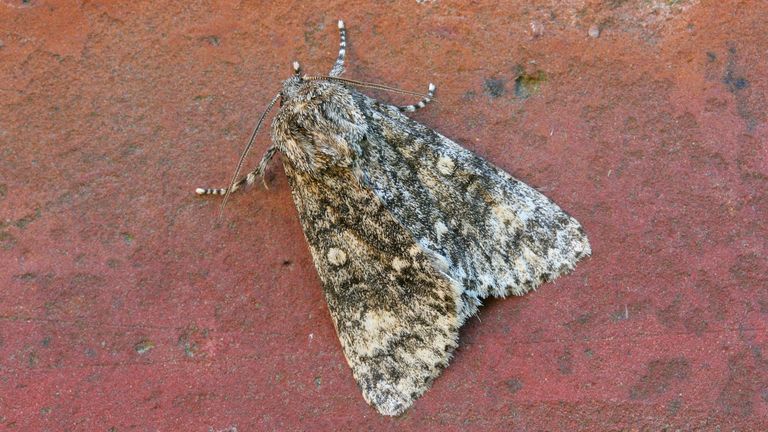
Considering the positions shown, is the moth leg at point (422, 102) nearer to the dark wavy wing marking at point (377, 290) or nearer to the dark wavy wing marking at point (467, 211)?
the dark wavy wing marking at point (467, 211)

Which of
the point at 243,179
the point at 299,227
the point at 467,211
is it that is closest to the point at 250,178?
the point at 243,179

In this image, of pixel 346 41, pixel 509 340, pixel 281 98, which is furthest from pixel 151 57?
pixel 509 340

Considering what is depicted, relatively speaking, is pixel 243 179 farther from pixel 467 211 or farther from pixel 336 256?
pixel 467 211

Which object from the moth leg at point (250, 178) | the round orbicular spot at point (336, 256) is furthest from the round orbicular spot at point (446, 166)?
the moth leg at point (250, 178)

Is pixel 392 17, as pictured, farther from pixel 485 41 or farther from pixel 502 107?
pixel 502 107

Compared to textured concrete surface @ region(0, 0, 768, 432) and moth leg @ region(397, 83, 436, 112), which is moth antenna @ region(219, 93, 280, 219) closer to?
textured concrete surface @ region(0, 0, 768, 432)

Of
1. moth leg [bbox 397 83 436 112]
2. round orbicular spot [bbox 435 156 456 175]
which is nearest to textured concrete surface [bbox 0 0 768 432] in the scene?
moth leg [bbox 397 83 436 112]
